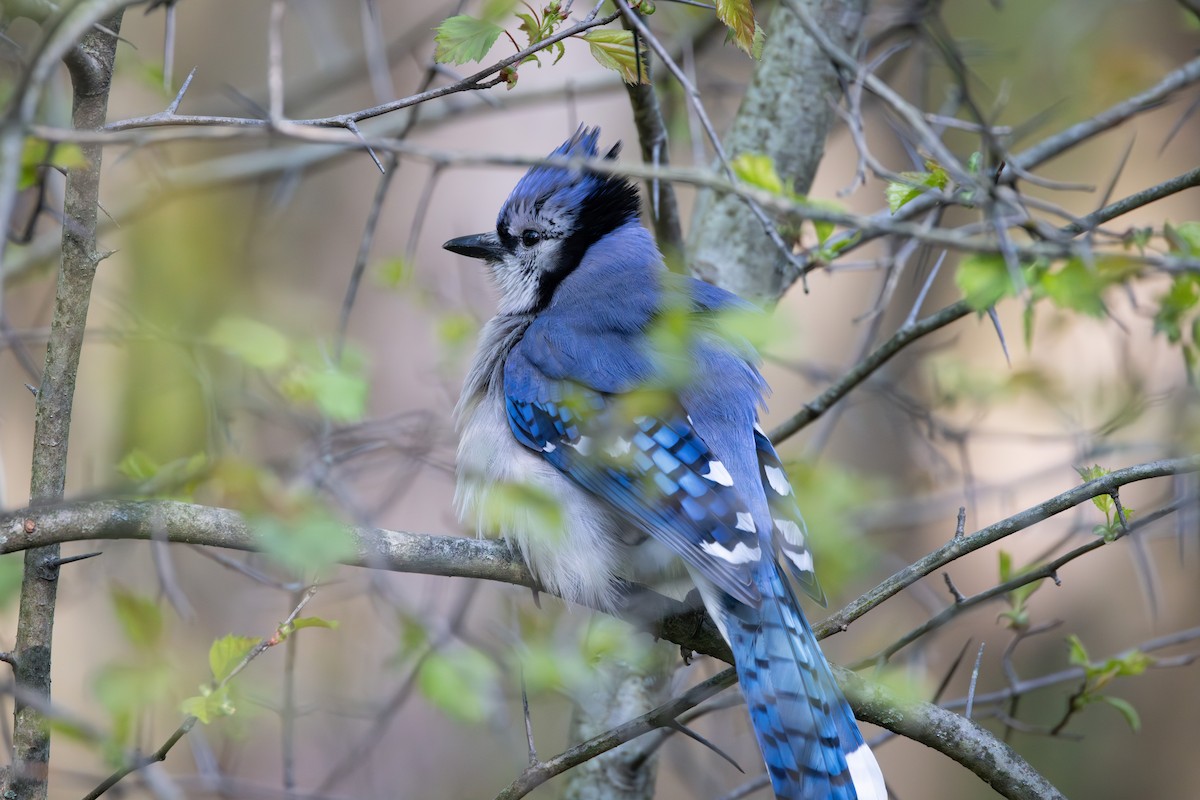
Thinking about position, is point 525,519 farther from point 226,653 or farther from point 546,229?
point 546,229

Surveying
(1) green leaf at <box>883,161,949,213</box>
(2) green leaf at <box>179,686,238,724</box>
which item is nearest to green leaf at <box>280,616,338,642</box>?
(2) green leaf at <box>179,686,238,724</box>

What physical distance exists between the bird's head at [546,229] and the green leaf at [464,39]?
89cm

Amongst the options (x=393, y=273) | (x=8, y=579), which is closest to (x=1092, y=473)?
(x=393, y=273)

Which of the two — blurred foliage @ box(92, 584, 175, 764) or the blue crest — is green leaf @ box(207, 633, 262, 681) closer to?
blurred foliage @ box(92, 584, 175, 764)

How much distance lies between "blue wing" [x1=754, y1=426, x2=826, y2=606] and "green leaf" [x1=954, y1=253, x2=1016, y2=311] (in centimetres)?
61

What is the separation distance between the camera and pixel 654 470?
2.10m

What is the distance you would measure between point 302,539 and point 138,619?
39 centimetres

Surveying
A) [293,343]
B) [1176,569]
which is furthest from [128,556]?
[1176,569]

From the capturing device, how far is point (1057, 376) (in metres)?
2.93

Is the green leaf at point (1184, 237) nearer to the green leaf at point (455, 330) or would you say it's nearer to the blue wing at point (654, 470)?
the blue wing at point (654, 470)

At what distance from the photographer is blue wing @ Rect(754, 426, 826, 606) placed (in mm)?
2068

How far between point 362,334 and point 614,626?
2335 millimetres

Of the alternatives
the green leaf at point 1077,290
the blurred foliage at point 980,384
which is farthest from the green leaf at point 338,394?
the blurred foliage at point 980,384

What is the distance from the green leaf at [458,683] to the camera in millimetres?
1601
